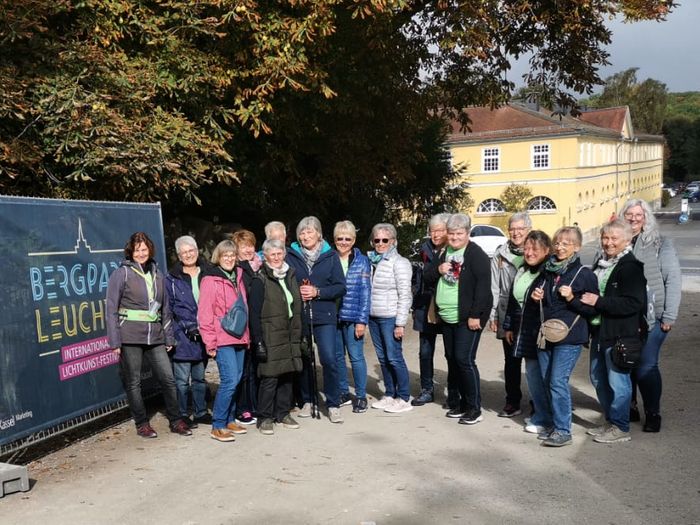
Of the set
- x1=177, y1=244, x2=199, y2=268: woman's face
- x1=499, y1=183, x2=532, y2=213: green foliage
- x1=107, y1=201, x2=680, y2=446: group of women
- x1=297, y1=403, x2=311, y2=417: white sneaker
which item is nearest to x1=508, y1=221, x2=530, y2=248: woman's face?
x1=107, y1=201, x2=680, y2=446: group of women

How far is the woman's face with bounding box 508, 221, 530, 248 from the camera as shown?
7.31 meters

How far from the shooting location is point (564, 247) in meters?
6.34

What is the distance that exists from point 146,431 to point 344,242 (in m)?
2.50

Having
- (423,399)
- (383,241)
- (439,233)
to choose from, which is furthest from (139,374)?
(439,233)

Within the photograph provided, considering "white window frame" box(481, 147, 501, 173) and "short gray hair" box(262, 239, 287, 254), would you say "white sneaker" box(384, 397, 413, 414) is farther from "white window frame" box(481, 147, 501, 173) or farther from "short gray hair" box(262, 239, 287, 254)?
"white window frame" box(481, 147, 501, 173)

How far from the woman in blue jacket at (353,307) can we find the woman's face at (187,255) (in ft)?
4.45

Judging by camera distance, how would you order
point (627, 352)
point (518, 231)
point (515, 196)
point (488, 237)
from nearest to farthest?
point (627, 352) → point (518, 231) → point (488, 237) → point (515, 196)

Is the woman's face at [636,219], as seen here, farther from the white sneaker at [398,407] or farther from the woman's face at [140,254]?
the woman's face at [140,254]

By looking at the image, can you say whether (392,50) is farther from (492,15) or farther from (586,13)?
(586,13)

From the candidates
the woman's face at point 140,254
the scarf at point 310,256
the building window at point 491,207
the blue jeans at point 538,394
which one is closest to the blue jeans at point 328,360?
the scarf at point 310,256

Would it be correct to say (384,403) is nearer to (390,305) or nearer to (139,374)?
(390,305)

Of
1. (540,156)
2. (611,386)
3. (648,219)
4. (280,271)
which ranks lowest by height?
(611,386)

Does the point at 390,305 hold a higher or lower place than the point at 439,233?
lower

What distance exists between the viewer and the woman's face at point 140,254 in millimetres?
6830
